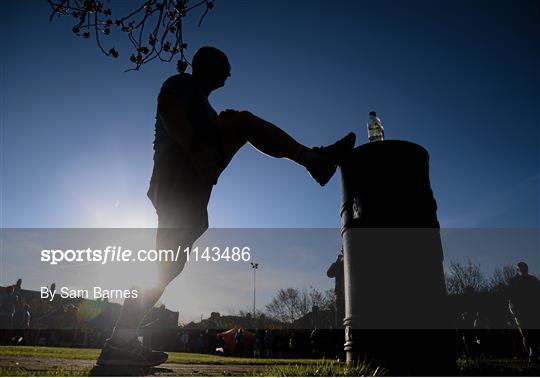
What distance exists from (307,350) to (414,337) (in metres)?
20.1

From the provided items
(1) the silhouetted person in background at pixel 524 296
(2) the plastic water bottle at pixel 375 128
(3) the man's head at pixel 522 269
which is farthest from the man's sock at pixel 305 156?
(3) the man's head at pixel 522 269

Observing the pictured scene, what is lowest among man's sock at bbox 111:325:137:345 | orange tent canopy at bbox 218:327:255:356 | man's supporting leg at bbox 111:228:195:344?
orange tent canopy at bbox 218:327:255:356

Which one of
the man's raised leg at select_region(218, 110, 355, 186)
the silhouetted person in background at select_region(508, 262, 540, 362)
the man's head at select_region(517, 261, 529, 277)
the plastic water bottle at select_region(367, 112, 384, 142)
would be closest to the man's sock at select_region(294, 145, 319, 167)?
the man's raised leg at select_region(218, 110, 355, 186)

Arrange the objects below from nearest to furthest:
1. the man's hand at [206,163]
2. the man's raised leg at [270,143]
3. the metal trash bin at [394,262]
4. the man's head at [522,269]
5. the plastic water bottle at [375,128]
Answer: the man's hand at [206,163] → the man's raised leg at [270,143] → the metal trash bin at [394,262] → the plastic water bottle at [375,128] → the man's head at [522,269]

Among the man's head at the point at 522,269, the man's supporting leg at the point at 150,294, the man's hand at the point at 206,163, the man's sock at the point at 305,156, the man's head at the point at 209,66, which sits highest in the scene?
the man's head at the point at 209,66

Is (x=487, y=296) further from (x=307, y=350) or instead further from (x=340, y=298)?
(x=340, y=298)

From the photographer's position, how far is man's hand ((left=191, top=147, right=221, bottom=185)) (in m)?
2.03

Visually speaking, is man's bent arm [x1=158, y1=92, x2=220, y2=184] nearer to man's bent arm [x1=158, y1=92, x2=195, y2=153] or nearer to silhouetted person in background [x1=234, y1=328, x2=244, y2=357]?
man's bent arm [x1=158, y1=92, x2=195, y2=153]

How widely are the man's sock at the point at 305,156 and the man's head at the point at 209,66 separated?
771 millimetres

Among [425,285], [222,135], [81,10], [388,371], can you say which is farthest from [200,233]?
[81,10]

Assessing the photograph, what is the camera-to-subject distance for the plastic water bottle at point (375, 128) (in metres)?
5.01

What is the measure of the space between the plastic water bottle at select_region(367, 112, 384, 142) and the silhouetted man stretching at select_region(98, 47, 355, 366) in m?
3.18

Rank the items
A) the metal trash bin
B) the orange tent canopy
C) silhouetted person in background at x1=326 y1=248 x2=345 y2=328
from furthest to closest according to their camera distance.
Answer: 1. the orange tent canopy
2. silhouetted person in background at x1=326 y1=248 x2=345 y2=328
3. the metal trash bin

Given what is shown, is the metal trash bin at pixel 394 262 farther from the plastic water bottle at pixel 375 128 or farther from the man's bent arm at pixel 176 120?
the man's bent arm at pixel 176 120
